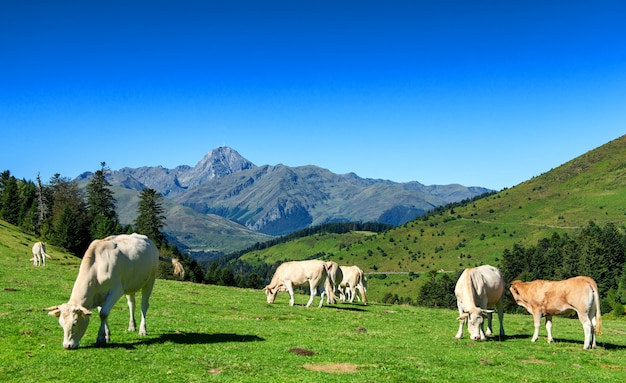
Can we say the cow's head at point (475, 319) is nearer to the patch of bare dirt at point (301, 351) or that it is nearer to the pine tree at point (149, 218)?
the patch of bare dirt at point (301, 351)

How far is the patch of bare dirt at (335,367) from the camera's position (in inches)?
662

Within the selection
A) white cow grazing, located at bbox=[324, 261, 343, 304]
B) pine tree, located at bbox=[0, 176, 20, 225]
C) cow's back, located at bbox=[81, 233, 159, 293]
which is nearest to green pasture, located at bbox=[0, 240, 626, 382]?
cow's back, located at bbox=[81, 233, 159, 293]

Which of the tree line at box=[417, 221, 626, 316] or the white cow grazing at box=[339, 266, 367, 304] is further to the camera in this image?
the tree line at box=[417, 221, 626, 316]

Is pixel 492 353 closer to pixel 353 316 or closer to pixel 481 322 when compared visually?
pixel 481 322

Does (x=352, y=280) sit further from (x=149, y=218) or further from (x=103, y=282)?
(x=149, y=218)

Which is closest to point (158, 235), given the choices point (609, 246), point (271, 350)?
point (271, 350)

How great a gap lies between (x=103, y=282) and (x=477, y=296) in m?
18.5

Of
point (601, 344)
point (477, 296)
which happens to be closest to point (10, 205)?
point (477, 296)

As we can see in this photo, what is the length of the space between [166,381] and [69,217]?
101 m

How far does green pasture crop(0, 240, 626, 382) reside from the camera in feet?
51.8

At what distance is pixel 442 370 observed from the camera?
56.6 feet

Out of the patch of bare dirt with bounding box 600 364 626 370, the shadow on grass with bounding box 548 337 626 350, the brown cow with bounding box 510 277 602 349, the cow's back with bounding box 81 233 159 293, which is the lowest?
the shadow on grass with bounding box 548 337 626 350

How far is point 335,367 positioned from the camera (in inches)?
686

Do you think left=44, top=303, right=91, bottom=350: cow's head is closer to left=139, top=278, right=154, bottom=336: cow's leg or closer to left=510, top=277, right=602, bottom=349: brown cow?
left=139, top=278, right=154, bottom=336: cow's leg
